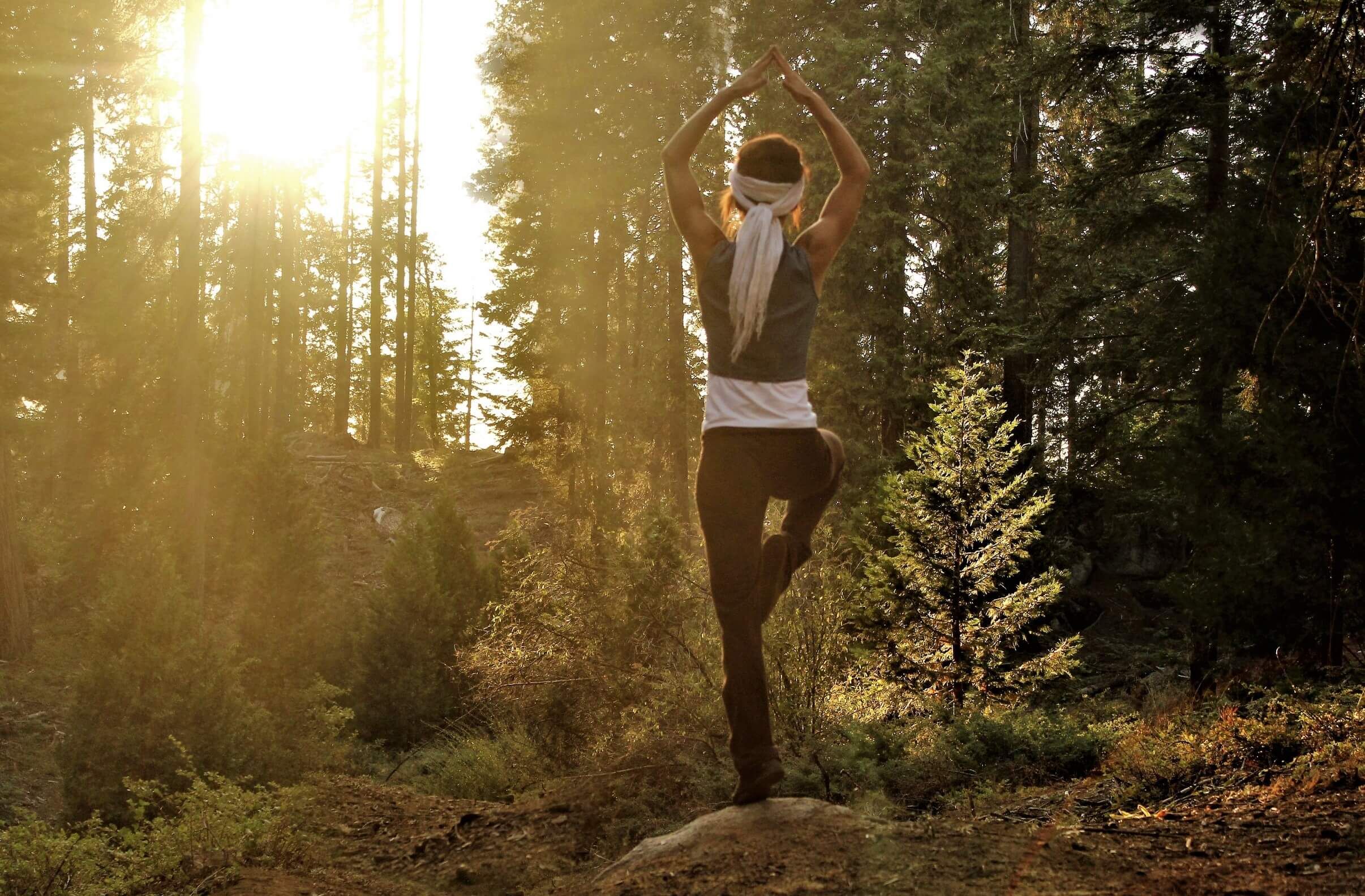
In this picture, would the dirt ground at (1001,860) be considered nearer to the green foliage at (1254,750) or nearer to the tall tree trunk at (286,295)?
the green foliage at (1254,750)

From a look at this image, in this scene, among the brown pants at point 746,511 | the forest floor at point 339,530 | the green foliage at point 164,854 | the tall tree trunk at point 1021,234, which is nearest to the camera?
the brown pants at point 746,511

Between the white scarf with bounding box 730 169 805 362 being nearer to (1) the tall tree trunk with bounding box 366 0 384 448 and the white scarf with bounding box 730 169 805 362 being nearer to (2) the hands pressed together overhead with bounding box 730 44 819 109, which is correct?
(2) the hands pressed together overhead with bounding box 730 44 819 109

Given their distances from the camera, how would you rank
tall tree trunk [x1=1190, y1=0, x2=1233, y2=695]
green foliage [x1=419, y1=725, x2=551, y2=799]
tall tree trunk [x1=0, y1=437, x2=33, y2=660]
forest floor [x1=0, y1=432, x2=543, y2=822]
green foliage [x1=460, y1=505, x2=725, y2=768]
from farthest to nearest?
tall tree trunk [x1=0, y1=437, x2=33, y2=660] < forest floor [x1=0, y1=432, x2=543, y2=822] < green foliage [x1=419, y1=725, x2=551, y2=799] < tall tree trunk [x1=1190, y1=0, x2=1233, y2=695] < green foliage [x1=460, y1=505, x2=725, y2=768]

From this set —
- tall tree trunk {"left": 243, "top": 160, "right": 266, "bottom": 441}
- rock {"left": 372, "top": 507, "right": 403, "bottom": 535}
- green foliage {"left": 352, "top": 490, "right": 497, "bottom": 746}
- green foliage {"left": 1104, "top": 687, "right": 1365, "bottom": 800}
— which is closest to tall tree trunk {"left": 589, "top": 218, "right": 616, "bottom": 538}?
rock {"left": 372, "top": 507, "right": 403, "bottom": 535}

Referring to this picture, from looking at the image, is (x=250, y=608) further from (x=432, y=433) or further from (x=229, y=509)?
(x=432, y=433)

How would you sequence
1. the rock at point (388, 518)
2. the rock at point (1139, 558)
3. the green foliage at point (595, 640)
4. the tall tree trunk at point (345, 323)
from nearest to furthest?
the green foliage at point (595, 640) < the rock at point (1139, 558) < the rock at point (388, 518) < the tall tree trunk at point (345, 323)

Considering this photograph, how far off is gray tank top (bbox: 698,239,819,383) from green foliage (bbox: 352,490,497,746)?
12.9m

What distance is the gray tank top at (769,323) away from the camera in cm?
457

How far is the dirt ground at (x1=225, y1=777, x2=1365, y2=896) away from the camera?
400 centimetres

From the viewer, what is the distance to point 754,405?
458cm

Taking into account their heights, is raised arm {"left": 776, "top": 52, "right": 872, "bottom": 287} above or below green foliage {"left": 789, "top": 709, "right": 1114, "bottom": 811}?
above

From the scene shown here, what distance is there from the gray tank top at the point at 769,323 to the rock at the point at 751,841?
1.95 m

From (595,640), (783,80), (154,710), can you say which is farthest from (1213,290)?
(154,710)

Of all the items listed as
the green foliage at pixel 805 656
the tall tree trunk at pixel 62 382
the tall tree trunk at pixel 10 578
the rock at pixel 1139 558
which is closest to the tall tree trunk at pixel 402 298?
the tall tree trunk at pixel 62 382
